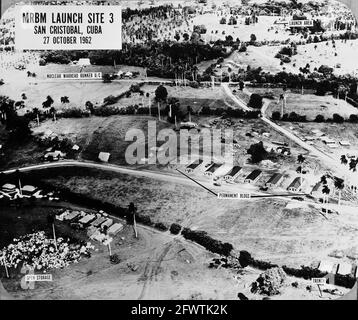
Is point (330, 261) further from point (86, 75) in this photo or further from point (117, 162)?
point (86, 75)

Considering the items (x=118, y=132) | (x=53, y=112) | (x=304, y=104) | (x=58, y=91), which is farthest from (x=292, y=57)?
(x=53, y=112)

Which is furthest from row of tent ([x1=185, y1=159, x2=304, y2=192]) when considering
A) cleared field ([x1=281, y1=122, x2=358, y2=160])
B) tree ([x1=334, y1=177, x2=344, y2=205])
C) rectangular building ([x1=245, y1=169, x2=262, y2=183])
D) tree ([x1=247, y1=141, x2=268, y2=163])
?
cleared field ([x1=281, y1=122, x2=358, y2=160])

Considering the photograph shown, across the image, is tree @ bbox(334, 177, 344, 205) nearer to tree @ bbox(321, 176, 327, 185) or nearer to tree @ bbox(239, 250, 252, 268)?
tree @ bbox(321, 176, 327, 185)

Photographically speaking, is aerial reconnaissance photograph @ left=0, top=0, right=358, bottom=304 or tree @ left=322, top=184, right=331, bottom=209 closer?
aerial reconnaissance photograph @ left=0, top=0, right=358, bottom=304

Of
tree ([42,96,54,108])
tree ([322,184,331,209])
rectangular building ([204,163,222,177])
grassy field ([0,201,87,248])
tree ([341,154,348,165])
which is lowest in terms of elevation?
grassy field ([0,201,87,248])

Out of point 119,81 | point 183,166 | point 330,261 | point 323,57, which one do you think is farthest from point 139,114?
point 330,261
